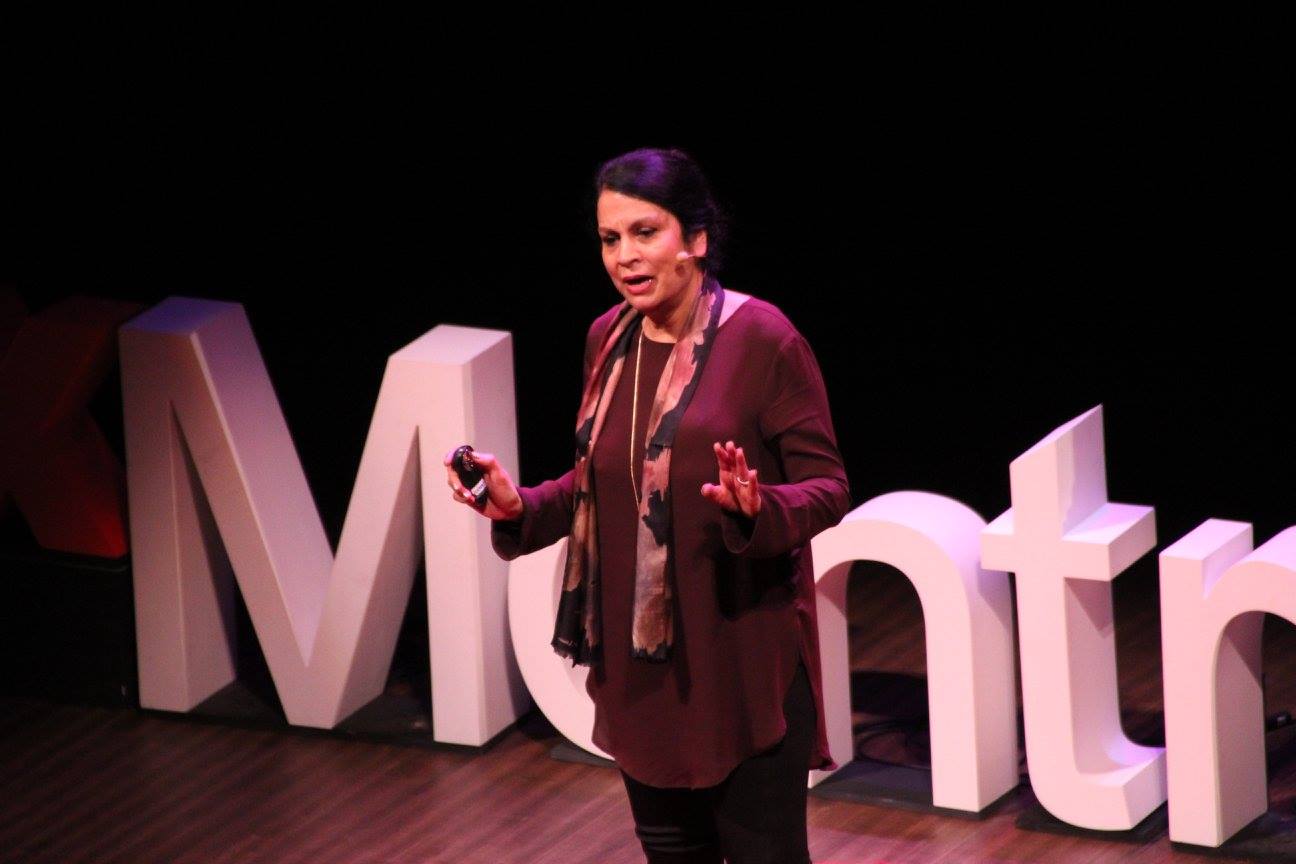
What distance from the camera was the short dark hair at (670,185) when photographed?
3.27 metres

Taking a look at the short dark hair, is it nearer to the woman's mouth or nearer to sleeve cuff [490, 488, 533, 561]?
the woman's mouth

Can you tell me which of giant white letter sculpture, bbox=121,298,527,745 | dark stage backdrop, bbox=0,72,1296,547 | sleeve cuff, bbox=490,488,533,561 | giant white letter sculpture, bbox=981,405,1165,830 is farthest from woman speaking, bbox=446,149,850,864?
dark stage backdrop, bbox=0,72,1296,547

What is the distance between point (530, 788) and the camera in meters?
5.20

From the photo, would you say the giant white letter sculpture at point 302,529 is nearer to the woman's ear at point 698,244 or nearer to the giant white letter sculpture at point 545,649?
the giant white letter sculpture at point 545,649

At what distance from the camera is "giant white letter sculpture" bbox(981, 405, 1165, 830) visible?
4656 millimetres

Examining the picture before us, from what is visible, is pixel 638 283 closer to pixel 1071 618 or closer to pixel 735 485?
pixel 735 485

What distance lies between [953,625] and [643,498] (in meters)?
1.71

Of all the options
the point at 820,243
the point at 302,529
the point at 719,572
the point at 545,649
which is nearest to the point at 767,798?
the point at 719,572

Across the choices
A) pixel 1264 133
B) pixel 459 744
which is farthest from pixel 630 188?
pixel 1264 133

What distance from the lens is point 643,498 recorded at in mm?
3262

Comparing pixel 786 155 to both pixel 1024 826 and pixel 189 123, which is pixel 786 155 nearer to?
pixel 189 123

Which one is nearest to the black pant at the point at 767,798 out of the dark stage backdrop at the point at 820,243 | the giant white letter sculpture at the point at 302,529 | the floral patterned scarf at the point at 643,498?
the floral patterned scarf at the point at 643,498

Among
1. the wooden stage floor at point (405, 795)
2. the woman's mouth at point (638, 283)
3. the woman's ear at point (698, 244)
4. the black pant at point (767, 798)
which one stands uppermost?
the woman's ear at point (698, 244)

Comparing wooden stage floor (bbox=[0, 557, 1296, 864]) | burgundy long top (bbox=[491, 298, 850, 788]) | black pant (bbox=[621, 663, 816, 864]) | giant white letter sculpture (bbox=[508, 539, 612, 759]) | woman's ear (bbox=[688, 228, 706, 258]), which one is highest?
woman's ear (bbox=[688, 228, 706, 258])
